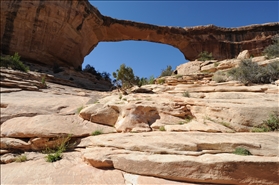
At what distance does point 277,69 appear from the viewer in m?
7.84

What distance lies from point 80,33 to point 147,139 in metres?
19.1

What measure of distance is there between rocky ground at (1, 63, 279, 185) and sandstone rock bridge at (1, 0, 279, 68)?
12.5m

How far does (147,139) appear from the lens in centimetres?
454

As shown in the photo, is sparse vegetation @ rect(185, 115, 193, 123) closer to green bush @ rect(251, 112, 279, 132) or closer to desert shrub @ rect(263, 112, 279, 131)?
green bush @ rect(251, 112, 279, 132)

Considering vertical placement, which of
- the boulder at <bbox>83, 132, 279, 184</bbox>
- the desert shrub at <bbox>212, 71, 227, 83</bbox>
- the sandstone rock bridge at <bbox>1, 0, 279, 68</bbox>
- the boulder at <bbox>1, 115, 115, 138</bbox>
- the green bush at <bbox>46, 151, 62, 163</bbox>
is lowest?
the green bush at <bbox>46, 151, 62, 163</bbox>

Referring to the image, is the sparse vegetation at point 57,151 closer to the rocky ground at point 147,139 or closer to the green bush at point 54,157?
the green bush at point 54,157

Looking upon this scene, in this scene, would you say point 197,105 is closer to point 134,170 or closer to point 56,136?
point 134,170

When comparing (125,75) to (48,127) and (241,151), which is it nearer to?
(48,127)

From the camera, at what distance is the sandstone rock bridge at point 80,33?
17219 millimetres

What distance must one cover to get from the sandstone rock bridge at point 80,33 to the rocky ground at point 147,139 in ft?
41.2

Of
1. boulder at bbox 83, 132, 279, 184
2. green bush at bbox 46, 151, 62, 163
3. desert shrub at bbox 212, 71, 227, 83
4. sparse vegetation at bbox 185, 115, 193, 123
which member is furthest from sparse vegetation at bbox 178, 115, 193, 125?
desert shrub at bbox 212, 71, 227, 83

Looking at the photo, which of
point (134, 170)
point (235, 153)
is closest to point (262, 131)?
point (235, 153)

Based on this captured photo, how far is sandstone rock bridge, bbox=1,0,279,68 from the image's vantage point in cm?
1722

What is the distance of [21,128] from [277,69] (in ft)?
32.8
